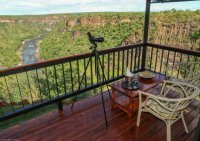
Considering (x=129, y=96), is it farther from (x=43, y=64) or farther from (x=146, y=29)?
(x=146, y=29)

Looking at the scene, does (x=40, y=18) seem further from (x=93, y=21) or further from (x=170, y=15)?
(x=170, y=15)

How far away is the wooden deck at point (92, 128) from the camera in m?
2.29

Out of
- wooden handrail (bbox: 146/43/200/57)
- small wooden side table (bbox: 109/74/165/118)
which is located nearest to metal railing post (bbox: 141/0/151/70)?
wooden handrail (bbox: 146/43/200/57)

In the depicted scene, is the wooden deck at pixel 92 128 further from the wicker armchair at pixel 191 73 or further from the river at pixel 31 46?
the river at pixel 31 46

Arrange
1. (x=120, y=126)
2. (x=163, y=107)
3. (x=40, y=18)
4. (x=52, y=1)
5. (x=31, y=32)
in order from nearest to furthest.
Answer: (x=163, y=107)
(x=120, y=126)
(x=52, y=1)
(x=40, y=18)
(x=31, y=32)

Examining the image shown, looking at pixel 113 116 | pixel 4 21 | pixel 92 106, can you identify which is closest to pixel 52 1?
pixel 92 106

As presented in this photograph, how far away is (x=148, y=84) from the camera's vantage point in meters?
2.87

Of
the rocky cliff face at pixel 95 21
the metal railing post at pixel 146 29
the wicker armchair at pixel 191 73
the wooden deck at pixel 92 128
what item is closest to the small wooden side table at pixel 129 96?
the wooden deck at pixel 92 128

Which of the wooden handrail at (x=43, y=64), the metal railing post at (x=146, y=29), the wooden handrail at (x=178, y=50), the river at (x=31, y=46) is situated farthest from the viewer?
the river at (x=31, y=46)

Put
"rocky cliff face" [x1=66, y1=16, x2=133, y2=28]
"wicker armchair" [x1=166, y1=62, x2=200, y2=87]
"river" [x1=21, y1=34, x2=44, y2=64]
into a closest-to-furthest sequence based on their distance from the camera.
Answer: "wicker armchair" [x1=166, y1=62, x2=200, y2=87]
"rocky cliff face" [x1=66, y1=16, x2=133, y2=28]
"river" [x1=21, y1=34, x2=44, y2=64]

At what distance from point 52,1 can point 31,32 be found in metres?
11.6

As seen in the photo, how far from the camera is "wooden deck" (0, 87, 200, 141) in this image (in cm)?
229

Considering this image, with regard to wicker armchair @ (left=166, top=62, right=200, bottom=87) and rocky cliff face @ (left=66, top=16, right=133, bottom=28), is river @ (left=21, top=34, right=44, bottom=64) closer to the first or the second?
rocky cliff face @ (left=66, top=16, right=133, bottom=28)

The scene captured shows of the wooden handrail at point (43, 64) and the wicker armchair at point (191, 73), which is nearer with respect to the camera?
the wooden handrail at point (43, 64)
